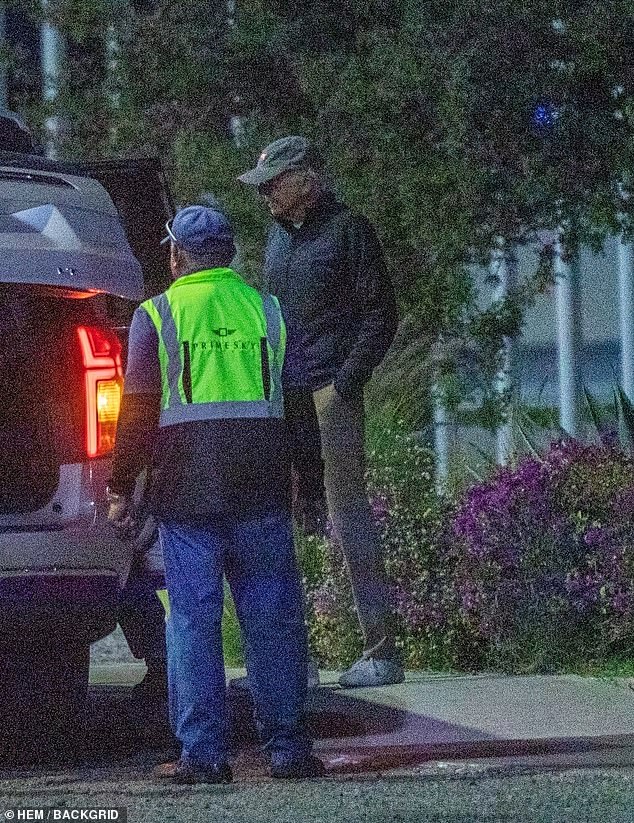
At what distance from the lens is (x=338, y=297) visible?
7789 mm

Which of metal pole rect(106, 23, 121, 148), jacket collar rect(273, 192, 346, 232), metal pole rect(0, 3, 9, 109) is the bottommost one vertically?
jacket collar rect(273, 192, 346, 232)

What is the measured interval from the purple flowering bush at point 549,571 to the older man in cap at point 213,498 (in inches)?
93.1

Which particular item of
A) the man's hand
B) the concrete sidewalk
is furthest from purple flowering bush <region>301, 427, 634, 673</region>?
the man's hand

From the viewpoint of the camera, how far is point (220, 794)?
228 inches

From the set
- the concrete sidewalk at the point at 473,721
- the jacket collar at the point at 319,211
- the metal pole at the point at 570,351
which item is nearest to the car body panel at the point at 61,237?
the jacket collar at the point at 319,211

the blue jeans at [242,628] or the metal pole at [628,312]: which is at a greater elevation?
the metal pole at [628,312]

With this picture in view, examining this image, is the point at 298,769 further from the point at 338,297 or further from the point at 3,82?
the point at 3,82

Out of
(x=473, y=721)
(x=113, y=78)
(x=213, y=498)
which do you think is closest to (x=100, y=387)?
(x=213, y=498)

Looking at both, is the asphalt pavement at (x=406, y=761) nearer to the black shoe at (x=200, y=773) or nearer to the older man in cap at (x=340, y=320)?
the black shoe at (x=200, y=773)

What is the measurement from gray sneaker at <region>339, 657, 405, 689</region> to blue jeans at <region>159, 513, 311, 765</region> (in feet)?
5.66

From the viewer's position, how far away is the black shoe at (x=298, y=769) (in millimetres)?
6109

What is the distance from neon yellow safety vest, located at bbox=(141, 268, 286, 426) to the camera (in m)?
6.14

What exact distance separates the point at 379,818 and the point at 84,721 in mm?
2640

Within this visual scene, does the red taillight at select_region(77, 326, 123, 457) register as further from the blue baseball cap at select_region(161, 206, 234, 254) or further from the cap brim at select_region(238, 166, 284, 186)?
the cap brim at select_region(238, 166, 284, 186)
